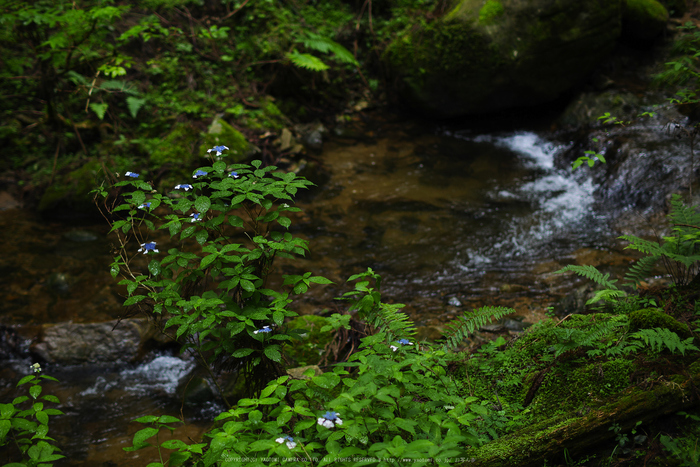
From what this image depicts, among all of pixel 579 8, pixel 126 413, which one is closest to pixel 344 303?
pixel 126 413

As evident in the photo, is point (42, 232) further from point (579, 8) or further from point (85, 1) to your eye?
point (579, 8)

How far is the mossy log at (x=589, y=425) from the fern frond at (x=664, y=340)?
0.44ft

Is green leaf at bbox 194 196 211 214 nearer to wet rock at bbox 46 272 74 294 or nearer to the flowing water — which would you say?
the flowing water

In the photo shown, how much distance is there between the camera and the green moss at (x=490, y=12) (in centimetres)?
775

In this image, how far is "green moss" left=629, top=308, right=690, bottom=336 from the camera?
2.34 metres

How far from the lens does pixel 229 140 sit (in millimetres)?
6969

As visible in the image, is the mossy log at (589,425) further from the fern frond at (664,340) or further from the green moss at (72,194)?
the green moss at (72,194)

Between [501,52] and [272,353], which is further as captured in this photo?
[501,52]

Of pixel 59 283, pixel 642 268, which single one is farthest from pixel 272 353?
pixel 59 283

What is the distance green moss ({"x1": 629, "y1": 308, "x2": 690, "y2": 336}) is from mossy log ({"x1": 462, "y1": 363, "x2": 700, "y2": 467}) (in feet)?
1.00

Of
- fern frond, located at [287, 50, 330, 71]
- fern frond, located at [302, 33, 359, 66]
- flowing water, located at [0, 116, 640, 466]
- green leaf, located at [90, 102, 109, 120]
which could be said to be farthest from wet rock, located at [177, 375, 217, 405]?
fern frond, located at [302, 33, 359, 66]

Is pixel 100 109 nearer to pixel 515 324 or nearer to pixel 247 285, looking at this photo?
pixel 247 285

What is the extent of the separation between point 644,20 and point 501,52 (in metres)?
3.20

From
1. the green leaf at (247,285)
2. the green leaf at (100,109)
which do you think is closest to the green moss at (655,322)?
the green leaf at (247,285)
